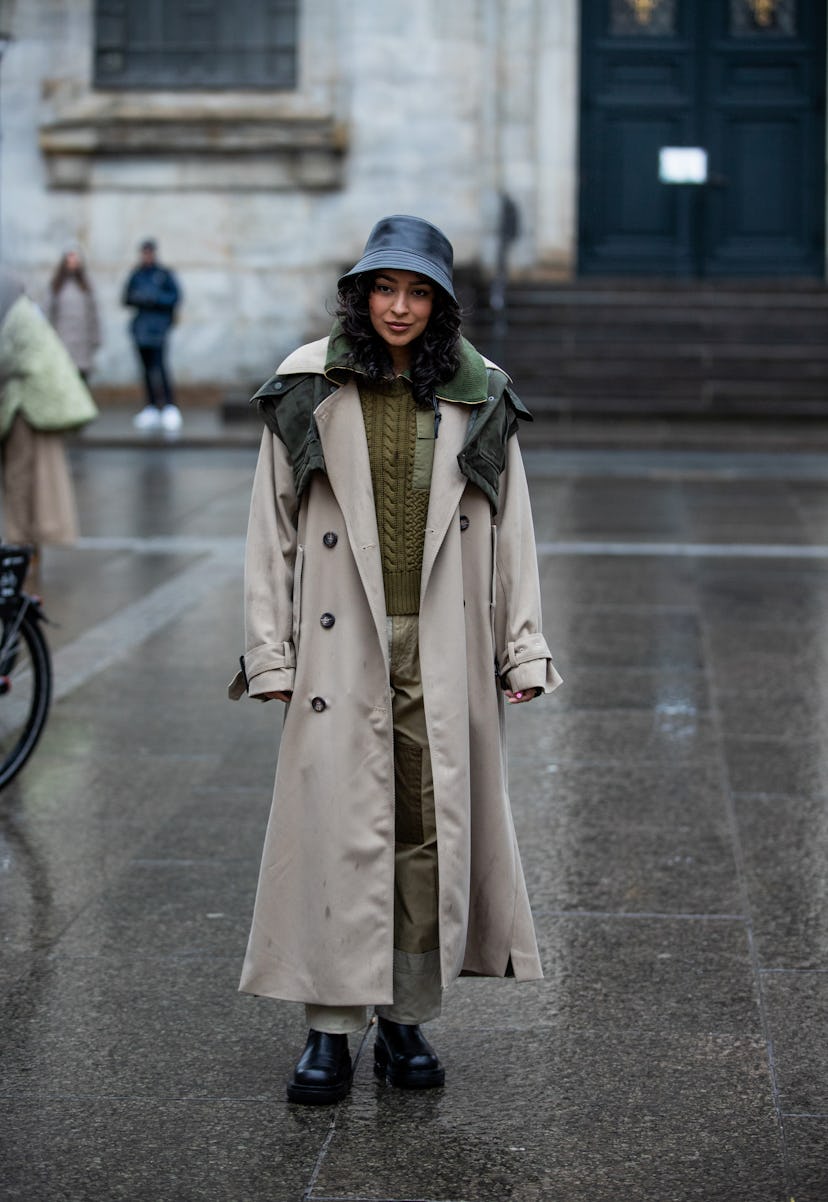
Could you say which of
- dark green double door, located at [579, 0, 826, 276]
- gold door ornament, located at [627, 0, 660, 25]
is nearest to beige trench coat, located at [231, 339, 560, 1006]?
dark green double door, located at [579, 0, 826, 276]

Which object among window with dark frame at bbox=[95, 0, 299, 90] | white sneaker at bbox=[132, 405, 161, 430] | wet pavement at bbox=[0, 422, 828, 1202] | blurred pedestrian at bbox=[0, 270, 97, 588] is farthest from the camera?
window with dark frame at bbox=[95, 0, 299, 90]

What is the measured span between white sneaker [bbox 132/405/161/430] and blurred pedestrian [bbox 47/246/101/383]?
778 millimetres

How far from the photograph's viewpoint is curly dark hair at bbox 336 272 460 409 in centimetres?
407

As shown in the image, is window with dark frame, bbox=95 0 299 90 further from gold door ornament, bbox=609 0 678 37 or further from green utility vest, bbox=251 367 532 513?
green utility vest, bbox=251 367 532 513

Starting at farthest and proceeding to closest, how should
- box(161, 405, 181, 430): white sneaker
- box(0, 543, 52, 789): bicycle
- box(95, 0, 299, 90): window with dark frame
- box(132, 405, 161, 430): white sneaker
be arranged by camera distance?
1. box(95, 0, 299, 90): window with dark frame
2. box(132, 405, 161, 430): white sneaker
3. box(161, 405, 181, 430): white sneaker
4. box(0, 543, 52, 789): bicycle

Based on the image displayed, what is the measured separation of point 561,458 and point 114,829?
11819 millimetres

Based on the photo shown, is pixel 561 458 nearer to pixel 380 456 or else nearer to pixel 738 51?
pixel 738 51

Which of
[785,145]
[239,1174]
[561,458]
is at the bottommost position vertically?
[239,1174]

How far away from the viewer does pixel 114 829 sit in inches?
242

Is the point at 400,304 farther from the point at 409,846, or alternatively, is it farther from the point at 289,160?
the point at 289,160

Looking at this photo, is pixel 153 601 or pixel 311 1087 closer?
pixel 311 1087

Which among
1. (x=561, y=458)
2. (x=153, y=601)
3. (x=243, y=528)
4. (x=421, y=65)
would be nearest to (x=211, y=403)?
(x=421, y=65)

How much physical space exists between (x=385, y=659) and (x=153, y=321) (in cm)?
1634

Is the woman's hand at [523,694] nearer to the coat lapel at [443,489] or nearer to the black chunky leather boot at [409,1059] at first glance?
the coat lapel at [443,489]
